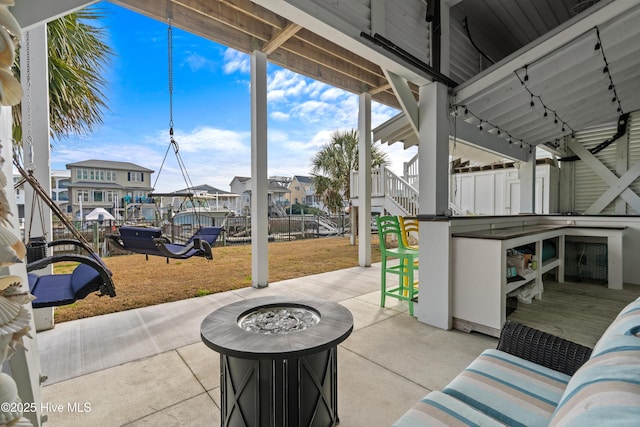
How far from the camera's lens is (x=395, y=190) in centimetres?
814

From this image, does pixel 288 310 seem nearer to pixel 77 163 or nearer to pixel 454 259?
pixel 454 259

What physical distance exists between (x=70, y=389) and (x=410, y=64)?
4.02 meters

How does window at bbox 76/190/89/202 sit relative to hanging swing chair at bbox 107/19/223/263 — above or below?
above

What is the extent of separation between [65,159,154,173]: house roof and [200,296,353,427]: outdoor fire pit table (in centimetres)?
2110

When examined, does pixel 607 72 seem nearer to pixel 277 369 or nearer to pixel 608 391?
pixel 608 391

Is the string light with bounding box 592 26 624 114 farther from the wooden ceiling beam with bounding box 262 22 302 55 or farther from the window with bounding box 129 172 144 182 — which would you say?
the window with bounding box 129 172 144 182

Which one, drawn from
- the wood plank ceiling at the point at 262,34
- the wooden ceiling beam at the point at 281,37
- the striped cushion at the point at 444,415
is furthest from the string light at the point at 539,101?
the striped cushion at the point at 444,415

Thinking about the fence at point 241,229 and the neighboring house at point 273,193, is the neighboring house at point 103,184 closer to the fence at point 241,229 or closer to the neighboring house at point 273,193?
the neighboring house at point 273,193

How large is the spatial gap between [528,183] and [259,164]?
5.45 m

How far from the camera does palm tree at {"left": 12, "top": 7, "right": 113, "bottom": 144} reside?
346 cm

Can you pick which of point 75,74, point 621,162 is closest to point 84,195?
point 75,74

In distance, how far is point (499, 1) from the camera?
388 cm

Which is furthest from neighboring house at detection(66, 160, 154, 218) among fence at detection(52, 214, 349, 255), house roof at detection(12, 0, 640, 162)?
house roof at detection(12, 0, 640, 162)

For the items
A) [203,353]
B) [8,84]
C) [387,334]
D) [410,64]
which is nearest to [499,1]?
[410,64]
